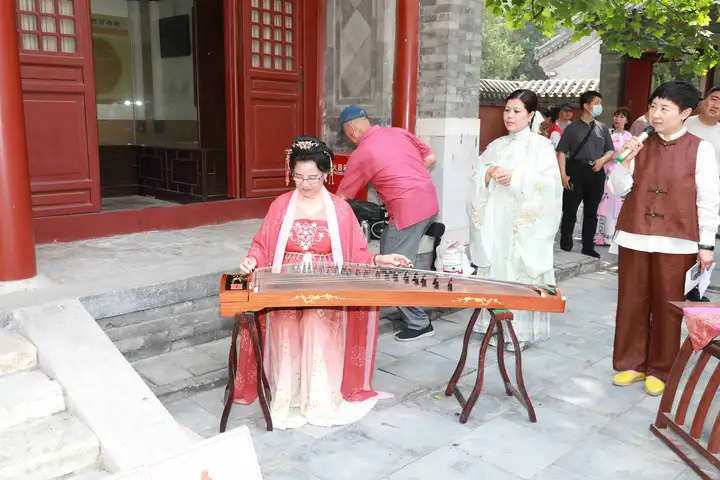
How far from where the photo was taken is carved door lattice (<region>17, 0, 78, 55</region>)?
17.6 ft

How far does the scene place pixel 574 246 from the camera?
26.8 ft

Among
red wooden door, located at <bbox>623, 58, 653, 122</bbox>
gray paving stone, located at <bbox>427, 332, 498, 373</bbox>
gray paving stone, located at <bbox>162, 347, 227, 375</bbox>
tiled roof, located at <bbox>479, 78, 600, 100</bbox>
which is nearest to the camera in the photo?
gray paving stone, located at <bbox>162, 347, 227, 375</bbox>

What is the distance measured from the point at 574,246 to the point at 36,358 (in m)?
6.64

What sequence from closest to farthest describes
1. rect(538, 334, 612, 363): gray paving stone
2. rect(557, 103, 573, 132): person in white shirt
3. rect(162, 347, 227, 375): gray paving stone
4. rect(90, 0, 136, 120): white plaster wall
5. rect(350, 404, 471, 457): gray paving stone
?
rect(350, 404, 471, 457): gray paving stone, rect(162, 347, 227, 375): gray paving stone, rect(538, 334, 612, 363): gray paving stone, rect(557, 103, 573, 132): person in white shirt, rect(90, 0, 136, 120): white plaster wall

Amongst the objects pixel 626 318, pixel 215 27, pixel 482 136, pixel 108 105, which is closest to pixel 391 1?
pixel 215 27

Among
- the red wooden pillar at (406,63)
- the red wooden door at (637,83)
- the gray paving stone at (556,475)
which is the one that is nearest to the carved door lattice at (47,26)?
the red wooden pillar at (406,63)

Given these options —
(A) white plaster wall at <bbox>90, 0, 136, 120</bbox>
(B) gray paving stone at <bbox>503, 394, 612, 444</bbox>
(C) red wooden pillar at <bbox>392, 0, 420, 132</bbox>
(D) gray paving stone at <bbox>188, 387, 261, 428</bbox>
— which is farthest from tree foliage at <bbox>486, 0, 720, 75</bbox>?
(D) gray paving stone at <bbox>188, 387, 261, 428</bbox>

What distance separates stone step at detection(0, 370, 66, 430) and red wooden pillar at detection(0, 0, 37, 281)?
1026mm

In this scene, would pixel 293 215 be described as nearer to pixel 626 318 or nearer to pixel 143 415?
pixel 143 415

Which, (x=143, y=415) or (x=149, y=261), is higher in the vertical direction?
(x=149, y=261)

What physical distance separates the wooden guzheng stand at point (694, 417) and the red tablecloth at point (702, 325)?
0.07 meters

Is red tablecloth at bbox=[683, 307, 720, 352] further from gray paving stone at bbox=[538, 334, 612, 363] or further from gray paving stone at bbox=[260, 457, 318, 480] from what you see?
gray paving stone at bbox=[260, 457, 318, 480]

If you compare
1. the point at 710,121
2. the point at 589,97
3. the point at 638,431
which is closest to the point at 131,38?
the point at 589,97

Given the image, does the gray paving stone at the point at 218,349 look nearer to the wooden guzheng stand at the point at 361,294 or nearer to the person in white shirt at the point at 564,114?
the wooden guzheng stand at the point at 361,294
